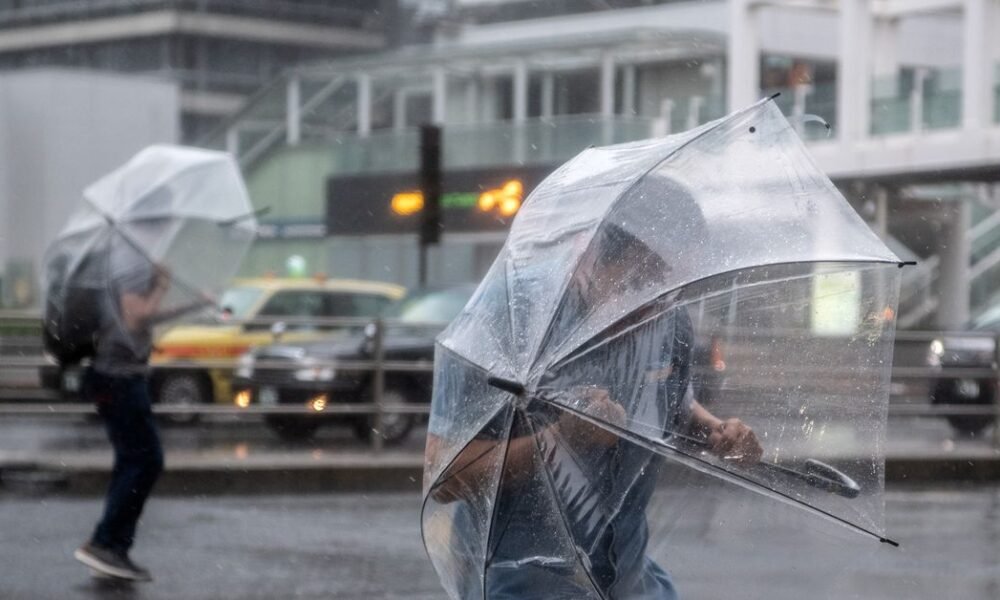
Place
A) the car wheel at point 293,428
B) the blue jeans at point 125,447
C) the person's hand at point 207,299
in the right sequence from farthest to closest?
the car wheel at point 293,428 → the person's hand at point 207,299 → the blue jeans at point 125,447

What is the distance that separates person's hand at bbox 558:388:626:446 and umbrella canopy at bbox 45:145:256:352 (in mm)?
5396

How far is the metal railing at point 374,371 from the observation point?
497 inches

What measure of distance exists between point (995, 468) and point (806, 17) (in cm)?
2561

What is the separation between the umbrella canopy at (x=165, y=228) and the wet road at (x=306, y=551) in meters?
1.40

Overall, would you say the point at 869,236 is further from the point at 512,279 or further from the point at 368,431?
the point at 368,431

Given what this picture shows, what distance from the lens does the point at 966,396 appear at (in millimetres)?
17203

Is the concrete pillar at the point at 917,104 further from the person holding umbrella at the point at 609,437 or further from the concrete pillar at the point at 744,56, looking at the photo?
the person holding umbrella at the point at 609,437

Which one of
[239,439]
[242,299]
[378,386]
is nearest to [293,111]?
[242,299]

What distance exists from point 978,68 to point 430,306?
16.2 metres

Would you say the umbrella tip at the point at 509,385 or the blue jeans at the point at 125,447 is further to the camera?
the blue jeans at the point at 125,447

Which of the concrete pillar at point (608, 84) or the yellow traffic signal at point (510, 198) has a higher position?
the concrete pillar at point (608, 84)

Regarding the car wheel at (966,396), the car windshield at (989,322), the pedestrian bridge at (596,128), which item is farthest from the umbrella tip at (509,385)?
the pedestrian bridge at (596,128)

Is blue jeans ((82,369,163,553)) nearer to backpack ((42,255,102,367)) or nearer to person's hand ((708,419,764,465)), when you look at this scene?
backpack ((42,255,102,367))

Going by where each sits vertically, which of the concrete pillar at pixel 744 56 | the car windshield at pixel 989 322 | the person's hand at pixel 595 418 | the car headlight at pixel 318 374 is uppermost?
the concrete pillar at pixel 744 56
